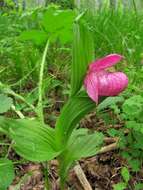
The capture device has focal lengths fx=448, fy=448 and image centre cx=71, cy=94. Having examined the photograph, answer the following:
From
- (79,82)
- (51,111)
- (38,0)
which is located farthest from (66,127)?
(38,0)

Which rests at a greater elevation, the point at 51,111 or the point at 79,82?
the point at 79,82

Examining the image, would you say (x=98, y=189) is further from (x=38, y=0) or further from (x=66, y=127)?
(x=38, y=0)

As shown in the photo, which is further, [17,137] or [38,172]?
[38,172]

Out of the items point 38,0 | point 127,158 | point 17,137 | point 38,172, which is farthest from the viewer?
point 38,0

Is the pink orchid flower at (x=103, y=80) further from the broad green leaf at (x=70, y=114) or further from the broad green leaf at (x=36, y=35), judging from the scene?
the broad green leaf at (x=36, y=35)

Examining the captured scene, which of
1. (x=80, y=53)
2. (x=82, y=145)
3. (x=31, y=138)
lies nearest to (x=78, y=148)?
(x=82, y=145)

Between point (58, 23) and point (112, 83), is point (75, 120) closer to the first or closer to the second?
point (112, 83)
